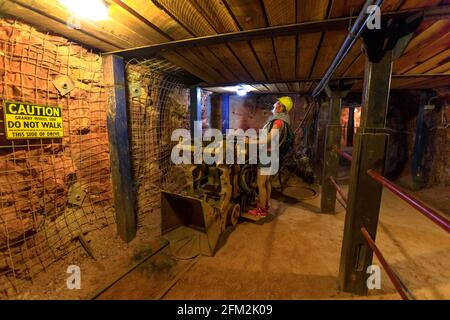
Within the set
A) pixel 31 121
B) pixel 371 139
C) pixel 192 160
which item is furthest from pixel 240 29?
pixel 31 121

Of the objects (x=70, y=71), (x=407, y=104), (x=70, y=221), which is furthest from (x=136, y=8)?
(x=407, y=104)

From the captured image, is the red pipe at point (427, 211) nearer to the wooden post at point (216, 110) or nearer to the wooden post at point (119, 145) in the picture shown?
the wooden post at point (119, 145)

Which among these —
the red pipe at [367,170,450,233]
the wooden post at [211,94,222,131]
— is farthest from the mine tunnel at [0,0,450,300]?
the wooden post at [211,94,222,131]

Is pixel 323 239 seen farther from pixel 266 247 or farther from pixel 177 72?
pixel 177 72

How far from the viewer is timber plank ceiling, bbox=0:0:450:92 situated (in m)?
1.39

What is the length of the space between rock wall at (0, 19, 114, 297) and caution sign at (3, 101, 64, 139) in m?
0.06

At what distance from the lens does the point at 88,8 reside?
1.42 meters

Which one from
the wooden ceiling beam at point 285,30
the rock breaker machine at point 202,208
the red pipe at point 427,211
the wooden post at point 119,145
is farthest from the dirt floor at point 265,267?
the wooden ceiling beam at point 285,30

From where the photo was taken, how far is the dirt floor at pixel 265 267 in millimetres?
1785

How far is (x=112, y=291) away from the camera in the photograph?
1.80m

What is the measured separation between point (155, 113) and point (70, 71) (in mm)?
1227

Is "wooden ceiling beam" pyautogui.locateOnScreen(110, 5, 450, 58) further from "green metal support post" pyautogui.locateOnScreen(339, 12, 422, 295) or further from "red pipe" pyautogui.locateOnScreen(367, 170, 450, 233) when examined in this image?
"red pipe" pyautogui.locateOnScreen(367, 170, 450, 233)

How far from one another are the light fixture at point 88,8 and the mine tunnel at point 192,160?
14mm

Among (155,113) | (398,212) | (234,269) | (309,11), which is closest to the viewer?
(309,11)
